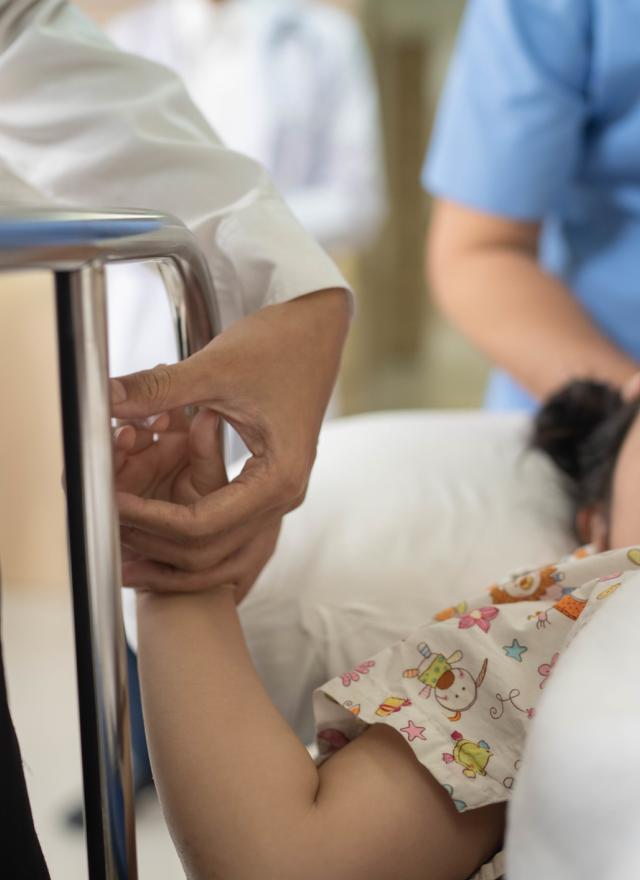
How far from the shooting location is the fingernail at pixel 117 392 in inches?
23.5

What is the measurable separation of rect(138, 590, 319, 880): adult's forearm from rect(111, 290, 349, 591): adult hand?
4 centimetres

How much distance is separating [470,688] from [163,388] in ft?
0.88

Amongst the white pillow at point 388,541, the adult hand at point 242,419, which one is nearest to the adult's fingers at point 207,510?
the adult hand at point 242,419

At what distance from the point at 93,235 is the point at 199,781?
329 mm

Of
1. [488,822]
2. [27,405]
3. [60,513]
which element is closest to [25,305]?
[27,405]

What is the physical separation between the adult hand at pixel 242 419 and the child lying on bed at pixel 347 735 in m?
0.04

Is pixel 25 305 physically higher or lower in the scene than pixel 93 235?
lower

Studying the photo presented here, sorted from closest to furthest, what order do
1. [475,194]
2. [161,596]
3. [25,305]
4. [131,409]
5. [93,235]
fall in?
[93,235]
[131,409]
[161,596]
[475,194]
[25,305]

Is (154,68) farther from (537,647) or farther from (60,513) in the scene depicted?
(60,513)

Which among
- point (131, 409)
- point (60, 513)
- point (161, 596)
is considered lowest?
point (60, 513)

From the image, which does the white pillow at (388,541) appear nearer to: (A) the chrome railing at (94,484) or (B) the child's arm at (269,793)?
(B) the child's arm at (269,793)

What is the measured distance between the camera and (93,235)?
481mm

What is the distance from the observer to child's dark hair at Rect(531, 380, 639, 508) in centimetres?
112

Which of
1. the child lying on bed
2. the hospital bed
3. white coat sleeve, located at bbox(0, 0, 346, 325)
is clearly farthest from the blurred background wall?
the child lying on bed
